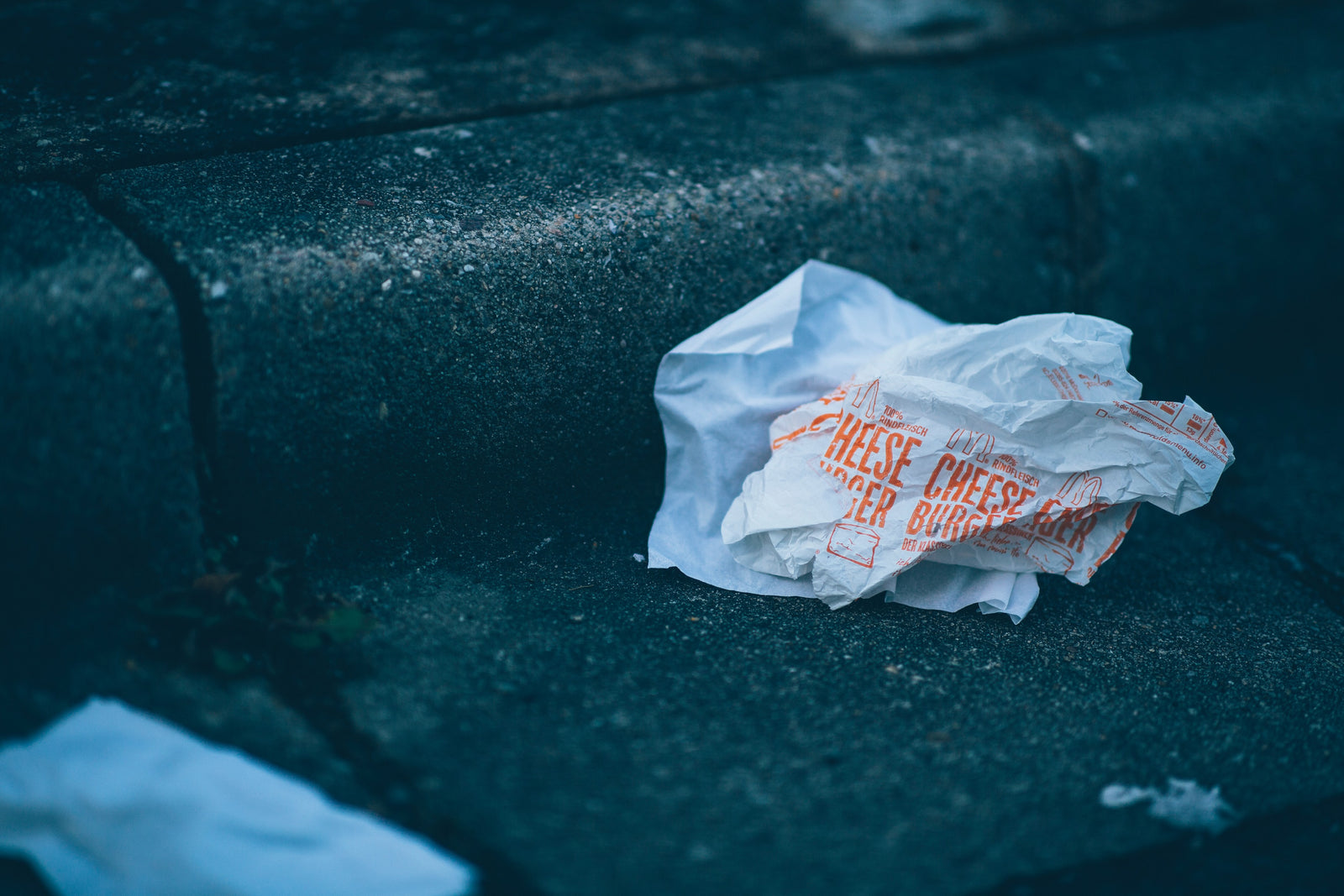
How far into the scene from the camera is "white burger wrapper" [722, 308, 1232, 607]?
132cm

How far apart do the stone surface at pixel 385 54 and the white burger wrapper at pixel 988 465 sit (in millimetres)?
951

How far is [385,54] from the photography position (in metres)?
1.89

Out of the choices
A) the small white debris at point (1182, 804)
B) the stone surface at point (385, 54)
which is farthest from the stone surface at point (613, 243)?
the small white debris at point (1182, 804)

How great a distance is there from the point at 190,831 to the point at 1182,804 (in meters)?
1.14

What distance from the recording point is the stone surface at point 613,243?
4.34ft

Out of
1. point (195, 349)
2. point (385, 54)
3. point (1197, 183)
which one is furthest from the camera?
point (1197, 183)

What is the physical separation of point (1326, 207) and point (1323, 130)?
18 centimetres

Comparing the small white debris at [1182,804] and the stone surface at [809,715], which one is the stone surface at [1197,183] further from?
the small white debris at [1182,804]

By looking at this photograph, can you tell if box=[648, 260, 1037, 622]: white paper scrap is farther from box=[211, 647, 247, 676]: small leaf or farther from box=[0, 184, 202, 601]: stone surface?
box=[0, 184, 202, 601]: stone surface

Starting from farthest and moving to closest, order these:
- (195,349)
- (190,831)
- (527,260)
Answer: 1. (527,260)
2. (195,349)
3. (190,831)

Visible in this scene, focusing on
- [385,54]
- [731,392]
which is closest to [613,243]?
[731,392]

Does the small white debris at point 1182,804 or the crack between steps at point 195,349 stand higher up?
the crack between steps at point 195,349

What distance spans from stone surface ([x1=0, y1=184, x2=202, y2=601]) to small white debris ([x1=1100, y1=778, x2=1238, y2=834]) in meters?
1.24

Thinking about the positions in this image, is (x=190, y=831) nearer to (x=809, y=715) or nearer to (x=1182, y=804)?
(x=809, y=715)
